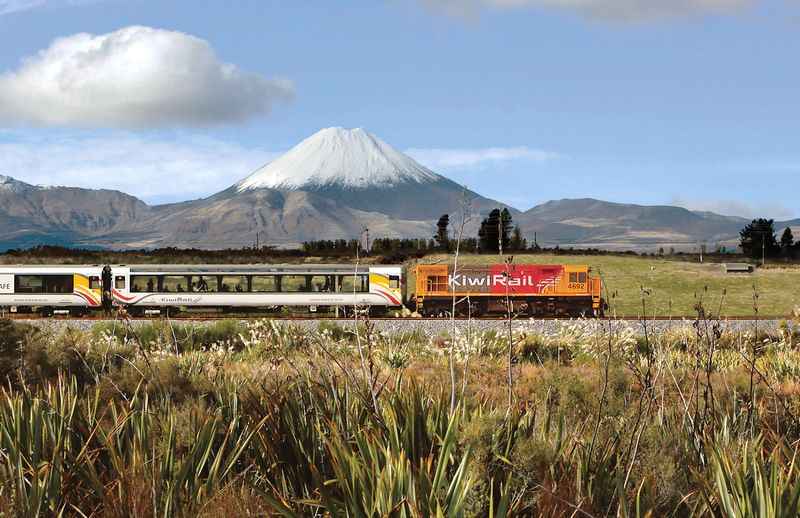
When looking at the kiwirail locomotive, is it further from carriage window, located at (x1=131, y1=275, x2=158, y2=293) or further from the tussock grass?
the tussock grass

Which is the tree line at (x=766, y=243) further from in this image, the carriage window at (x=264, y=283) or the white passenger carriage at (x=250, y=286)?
the carriage window at (x=264, y=283)

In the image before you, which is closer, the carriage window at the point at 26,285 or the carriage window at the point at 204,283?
the carriage window at the point at 204,283

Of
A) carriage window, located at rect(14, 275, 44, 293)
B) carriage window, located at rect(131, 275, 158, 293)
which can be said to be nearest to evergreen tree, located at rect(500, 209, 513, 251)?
carriage window, located at rect(131, 275, 158, 293)

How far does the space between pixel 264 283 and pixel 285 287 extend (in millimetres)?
1028

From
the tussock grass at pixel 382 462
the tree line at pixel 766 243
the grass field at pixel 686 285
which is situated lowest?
the grass field at pixel 686 285

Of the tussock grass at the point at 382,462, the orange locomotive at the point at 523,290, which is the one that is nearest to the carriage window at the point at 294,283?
the orange locomotive at the point at 523,290

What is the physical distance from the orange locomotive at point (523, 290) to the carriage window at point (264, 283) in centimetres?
591

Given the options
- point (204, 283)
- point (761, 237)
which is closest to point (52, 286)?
point (204, 283)

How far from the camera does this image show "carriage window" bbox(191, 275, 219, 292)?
32972 mm

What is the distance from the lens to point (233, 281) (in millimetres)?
34031

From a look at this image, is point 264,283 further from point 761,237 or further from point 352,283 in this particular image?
point 761,237

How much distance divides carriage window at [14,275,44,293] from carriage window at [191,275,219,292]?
641 centimetres

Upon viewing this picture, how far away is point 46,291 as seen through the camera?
33.4 m

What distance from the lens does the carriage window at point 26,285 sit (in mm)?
33375
